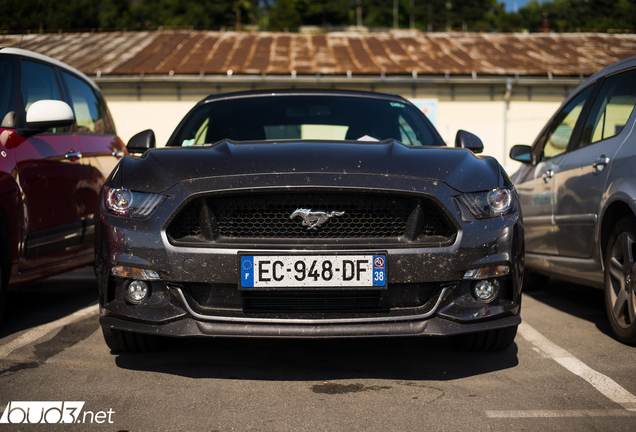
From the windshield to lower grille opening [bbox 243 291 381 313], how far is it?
1.43 m

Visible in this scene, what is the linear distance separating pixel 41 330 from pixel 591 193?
143 inches

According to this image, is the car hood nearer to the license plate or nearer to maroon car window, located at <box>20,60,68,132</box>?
the license plate

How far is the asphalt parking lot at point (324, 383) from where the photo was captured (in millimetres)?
2592

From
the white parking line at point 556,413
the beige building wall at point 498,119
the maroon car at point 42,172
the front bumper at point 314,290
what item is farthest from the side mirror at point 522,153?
the beige building wall at point 498,119

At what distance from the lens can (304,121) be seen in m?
4.47

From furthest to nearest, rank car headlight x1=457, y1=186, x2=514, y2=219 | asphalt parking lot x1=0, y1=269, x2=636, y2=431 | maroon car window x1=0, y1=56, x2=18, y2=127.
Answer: maroon car window x1=0, y1=56, x2=18, y2=127, car headlight x1=457, y1=186, x2=514, y2=219, asphalt parking lot x1=0, y1=269, x2=636, y2=431

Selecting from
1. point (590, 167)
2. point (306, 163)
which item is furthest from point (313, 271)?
point (590, 167)

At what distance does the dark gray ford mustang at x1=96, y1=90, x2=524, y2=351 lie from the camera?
9.69 feet

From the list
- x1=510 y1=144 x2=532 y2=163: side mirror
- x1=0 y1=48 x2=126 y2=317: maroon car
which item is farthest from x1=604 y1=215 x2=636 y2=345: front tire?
x1=0 y1=48 x2=126 y2=317: maroon car

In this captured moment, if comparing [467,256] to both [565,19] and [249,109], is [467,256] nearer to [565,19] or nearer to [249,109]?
[249,109]

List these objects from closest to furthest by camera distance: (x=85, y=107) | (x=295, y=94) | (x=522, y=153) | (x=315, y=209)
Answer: (x=315, y=209) < (x=295, y=94) < (x=522, y=153) < (x=85, y=107)

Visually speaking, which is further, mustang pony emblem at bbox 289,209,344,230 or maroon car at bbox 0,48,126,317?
maroon car at bbox 0,48,126,317

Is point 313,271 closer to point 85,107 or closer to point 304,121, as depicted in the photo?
point 304,121

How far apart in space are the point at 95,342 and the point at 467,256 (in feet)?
7.34
